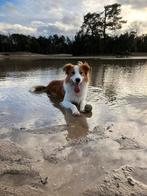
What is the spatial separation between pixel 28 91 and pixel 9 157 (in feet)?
18.3

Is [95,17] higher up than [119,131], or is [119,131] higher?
[95,17]

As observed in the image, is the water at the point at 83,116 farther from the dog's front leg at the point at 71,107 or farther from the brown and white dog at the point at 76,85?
the brown and white dog at the point at 76,85

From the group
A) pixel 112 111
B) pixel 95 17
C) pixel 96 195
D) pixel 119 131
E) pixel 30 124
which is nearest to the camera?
pixel 96 195

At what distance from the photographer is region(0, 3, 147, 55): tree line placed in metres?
51.2

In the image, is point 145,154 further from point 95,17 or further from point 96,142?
Answer: point 95,17

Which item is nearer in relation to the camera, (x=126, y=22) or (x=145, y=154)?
(x=145, y=154)

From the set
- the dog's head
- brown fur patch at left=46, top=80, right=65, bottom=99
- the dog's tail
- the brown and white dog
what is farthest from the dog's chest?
the dog's tail

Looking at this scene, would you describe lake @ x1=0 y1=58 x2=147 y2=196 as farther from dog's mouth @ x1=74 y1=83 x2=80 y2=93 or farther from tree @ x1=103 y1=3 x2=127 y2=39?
tree @ x1=103 y1=3 x2=127 y2=39

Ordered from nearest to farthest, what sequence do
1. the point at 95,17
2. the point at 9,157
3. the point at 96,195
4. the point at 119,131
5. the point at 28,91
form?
the point at 96,195 < the point at 9,157 < the point at 119,131 < the point at 28,91 < the point at 95,17

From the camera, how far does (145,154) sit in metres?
4.26

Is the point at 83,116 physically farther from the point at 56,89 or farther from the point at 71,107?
the point at 56,89

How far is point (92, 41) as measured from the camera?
57.2 meters

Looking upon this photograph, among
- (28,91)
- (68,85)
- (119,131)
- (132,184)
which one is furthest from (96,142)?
(28,91)

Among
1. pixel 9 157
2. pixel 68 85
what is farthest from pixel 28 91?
pixel 9 157
